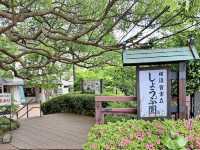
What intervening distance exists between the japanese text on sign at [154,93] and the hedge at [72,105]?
1057cm

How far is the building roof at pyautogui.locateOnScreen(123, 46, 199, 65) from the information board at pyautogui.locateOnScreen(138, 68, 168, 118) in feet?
0.55

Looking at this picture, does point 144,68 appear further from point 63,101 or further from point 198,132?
point 63,101

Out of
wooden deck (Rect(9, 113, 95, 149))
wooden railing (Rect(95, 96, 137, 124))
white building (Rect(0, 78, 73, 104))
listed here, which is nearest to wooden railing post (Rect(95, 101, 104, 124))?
wooden railing (Rect(95, 96, 137, 124))

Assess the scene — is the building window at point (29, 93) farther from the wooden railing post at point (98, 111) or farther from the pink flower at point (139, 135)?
the pink flower at point (139, 135)

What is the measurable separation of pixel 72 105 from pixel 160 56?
12447mm

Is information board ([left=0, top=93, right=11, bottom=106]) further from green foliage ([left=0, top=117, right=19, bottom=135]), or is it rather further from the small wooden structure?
the small wooden structure

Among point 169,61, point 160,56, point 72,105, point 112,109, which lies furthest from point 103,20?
point 72,105

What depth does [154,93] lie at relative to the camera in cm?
552

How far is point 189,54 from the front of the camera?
554 centimetres

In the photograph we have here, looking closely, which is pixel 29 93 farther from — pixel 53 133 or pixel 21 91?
pixel 53 133

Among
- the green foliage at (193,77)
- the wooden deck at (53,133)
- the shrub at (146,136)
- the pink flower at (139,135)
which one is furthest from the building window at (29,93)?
the pink flower at (139,135)

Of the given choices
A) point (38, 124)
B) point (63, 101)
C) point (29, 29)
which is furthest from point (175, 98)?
point (63, 101)

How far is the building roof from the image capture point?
550 centimetres

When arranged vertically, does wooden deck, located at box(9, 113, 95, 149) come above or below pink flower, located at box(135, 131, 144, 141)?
below
